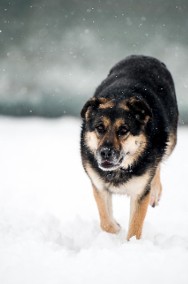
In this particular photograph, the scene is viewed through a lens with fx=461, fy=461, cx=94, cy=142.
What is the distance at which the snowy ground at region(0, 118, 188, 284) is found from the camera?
14.2 feet

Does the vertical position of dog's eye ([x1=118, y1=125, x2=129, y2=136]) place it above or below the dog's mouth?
above

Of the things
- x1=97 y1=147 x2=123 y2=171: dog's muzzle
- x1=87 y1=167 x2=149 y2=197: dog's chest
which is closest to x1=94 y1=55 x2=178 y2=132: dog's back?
x1=97 y1=147 x2=123 y2=171: dog's muzzle

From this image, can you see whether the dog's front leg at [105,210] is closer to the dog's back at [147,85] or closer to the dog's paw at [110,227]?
the dog's paw at [110,227]

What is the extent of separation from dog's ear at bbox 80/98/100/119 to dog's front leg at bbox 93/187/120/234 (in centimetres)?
95

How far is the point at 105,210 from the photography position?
19.2 ft

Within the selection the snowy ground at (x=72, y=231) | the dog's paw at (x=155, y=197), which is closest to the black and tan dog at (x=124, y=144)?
the snowy ground at (x=72, y=231)

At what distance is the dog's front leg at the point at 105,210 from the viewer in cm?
579

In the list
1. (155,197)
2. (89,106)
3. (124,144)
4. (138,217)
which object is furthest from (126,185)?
(155,197)

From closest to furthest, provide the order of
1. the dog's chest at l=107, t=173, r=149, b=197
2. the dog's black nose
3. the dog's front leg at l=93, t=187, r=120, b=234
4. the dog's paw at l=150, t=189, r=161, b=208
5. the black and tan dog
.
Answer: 1. the dog's black nose
2. the black and tan dog
3. the dog's chest at l=107, t=173, r=149, b=197
4. the dog's front leg at l=93, t=187, r=120, b=234
5. the dog's paw at l=150, t=189, r=161, b=208

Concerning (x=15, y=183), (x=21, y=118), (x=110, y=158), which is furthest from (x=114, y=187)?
(x=21, y=118)

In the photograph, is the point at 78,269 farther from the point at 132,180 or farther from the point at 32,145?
the point at 32,145

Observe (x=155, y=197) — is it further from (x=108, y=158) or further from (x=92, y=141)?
(x=108, y=158)

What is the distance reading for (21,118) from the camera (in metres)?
19.2

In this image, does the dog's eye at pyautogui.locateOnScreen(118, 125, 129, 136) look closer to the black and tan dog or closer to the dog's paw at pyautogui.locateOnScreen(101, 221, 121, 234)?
the black and tan dog
